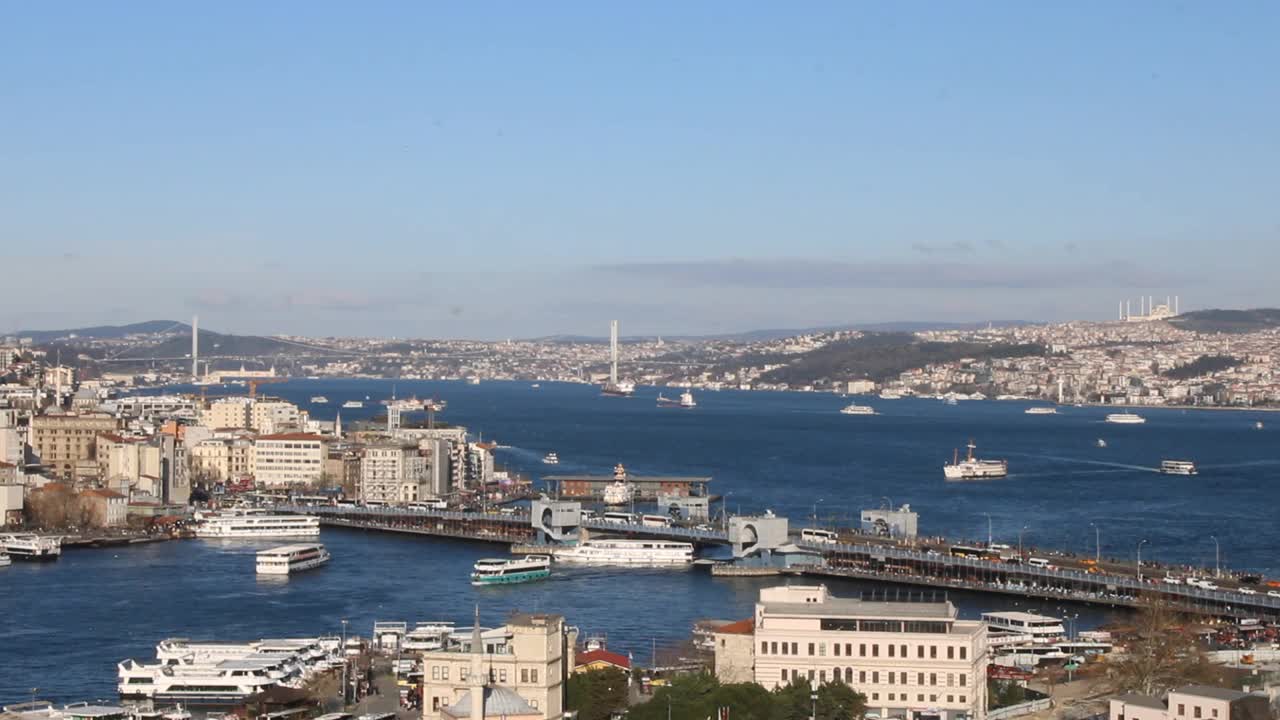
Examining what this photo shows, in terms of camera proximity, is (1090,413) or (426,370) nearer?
(1090,413)

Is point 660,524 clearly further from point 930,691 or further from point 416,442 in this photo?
point 930,691

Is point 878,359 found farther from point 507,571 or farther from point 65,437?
point 507,571

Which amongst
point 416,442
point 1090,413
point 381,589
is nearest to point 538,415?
point 1090,413

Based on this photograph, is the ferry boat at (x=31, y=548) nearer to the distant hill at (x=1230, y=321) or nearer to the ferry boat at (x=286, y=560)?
the ferry boat at (x=286, y=560)

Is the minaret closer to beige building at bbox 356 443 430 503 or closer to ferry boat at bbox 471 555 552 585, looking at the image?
ferry boat at bbox 471 555 552 585

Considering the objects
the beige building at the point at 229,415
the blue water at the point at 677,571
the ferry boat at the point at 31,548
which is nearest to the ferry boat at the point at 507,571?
the blue water at the point at 677,571
